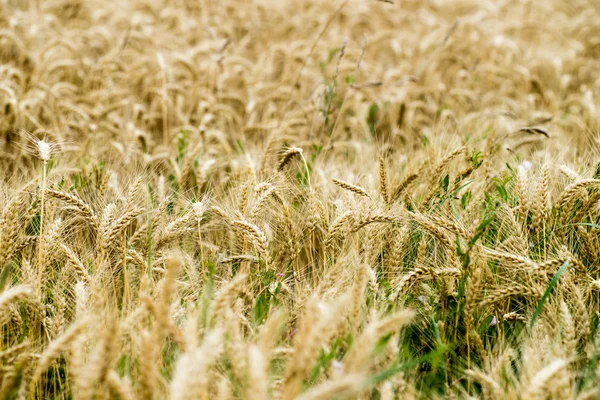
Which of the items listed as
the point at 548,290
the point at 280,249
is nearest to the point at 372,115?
the point at 280,249

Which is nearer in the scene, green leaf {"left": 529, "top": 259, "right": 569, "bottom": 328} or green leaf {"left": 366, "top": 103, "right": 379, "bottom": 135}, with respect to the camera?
green leaf {"left": 529, "top": 259, "right": 569, "bottom": 328}

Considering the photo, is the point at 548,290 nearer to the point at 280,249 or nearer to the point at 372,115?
the point at 280,249

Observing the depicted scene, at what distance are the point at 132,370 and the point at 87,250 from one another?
2.08ft

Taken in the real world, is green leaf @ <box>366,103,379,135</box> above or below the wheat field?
below

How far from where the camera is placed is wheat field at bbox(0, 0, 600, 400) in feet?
4.04

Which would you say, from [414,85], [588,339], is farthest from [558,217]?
[414,85]

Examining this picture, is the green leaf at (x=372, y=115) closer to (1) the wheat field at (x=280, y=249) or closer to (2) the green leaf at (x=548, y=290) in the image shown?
(1) the wheat field at (x=280, y=249)

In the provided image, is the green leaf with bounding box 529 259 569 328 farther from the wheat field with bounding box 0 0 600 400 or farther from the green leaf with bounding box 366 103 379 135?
the green leaf with bounding box 366 103 379 135

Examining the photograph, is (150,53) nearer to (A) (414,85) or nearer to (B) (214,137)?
(B) (214,137)

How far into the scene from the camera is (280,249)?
77.1 inches

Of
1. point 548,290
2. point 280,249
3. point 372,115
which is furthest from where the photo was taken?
point 372,115

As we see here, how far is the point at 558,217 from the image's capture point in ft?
6.60

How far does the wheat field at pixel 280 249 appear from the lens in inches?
48.5

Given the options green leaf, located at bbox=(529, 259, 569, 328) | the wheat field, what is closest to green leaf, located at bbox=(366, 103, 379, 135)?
the wheat field
